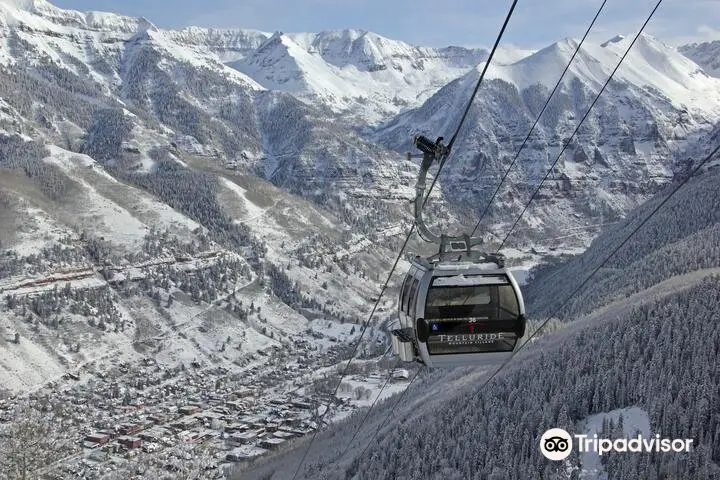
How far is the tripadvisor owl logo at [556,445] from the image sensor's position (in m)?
70.9

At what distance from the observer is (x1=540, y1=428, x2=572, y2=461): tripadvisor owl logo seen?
70.9m

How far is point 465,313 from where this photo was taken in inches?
845

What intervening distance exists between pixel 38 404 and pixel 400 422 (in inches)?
2915

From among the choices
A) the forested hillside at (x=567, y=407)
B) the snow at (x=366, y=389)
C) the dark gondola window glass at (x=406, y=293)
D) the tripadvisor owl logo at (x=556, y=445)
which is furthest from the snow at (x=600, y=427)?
the snow at (x=366, y=389)

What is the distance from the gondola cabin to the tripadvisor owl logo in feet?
175

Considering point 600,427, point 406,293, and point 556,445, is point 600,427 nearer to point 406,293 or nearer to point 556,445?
point 556,445

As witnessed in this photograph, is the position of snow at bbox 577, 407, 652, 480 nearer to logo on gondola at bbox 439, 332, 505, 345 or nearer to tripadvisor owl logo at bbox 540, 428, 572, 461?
tripadvisor owl logo at bbox 540, 428, 572, 461

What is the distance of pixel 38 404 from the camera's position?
12950 cm

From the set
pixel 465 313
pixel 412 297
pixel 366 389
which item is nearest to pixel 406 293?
pixel 412 297

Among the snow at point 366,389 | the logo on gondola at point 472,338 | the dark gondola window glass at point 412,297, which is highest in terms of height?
the snow at point 366,389

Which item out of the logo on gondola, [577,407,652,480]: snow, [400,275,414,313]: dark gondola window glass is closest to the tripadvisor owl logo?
[577,407,652,480]: snow

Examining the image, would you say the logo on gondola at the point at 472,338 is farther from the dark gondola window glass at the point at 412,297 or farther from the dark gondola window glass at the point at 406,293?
the dark gondola window glass at the point at 406,293

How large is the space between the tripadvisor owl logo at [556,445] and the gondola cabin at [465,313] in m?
53.3

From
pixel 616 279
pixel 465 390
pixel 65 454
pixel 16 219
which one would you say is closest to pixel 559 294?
pixel 616 279
